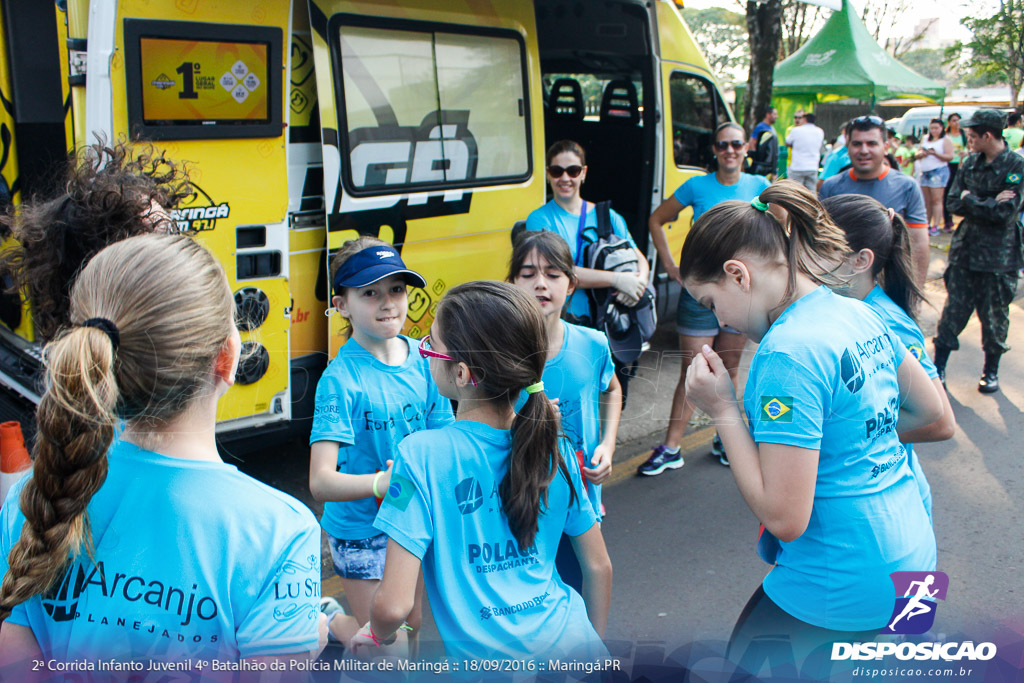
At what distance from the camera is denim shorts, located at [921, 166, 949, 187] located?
1272 centimetres

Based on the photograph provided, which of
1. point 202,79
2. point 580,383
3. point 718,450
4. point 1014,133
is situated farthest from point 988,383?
point 1014,133

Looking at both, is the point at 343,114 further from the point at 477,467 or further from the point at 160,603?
the point at 160,603

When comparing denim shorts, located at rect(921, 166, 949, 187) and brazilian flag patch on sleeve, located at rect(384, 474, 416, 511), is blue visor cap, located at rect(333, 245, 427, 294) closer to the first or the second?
brazilian flag patch on sleeve, located at rect(384, 474, 416, 511)

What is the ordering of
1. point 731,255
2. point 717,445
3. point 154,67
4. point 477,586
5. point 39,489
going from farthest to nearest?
point 717,445, point 154,67, point 731,255, point 477,586, point 39,489

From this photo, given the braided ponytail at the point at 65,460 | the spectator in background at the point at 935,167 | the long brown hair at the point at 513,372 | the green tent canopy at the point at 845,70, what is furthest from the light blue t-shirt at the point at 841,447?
the green tent canopy at the point at 845,70

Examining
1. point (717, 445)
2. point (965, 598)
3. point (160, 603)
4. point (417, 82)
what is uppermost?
point (417, 82)

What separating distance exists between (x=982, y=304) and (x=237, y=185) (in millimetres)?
5287

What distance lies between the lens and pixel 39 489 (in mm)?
1177

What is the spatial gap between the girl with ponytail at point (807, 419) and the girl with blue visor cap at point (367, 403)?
94 centimetres

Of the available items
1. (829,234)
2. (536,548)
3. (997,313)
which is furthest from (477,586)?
(997,313)

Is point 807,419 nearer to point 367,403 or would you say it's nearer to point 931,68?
point 367,403

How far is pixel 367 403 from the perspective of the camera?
2.34 metres

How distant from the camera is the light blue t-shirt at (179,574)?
1218 millimetres

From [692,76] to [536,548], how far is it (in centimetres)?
554
